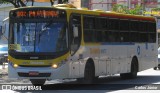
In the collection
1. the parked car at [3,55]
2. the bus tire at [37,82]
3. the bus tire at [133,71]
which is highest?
the bus tire at [37,82]

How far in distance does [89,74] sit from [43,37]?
2969 mm

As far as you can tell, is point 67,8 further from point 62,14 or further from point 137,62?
point 137,62

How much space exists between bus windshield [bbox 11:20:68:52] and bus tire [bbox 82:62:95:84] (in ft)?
7.03

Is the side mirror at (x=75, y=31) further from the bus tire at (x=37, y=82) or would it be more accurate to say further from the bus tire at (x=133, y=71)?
the bus tire at (x=133, y=71)

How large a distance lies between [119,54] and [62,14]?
5986mm

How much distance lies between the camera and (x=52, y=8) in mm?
19359

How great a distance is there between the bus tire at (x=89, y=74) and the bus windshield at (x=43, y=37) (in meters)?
2.14

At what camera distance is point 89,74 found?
68.9ft

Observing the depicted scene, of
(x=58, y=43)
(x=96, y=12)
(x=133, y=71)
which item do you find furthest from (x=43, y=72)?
(x=133, y=71)

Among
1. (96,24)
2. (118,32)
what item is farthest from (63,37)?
→ (118,32)

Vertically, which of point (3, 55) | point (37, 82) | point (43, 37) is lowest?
point (3, 55)

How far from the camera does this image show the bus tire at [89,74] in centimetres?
2089

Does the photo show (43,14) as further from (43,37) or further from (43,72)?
(43,72)

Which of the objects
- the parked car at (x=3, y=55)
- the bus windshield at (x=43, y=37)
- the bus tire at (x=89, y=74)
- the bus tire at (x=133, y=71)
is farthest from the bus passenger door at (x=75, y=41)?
the parked car at (x=3, y=55)
